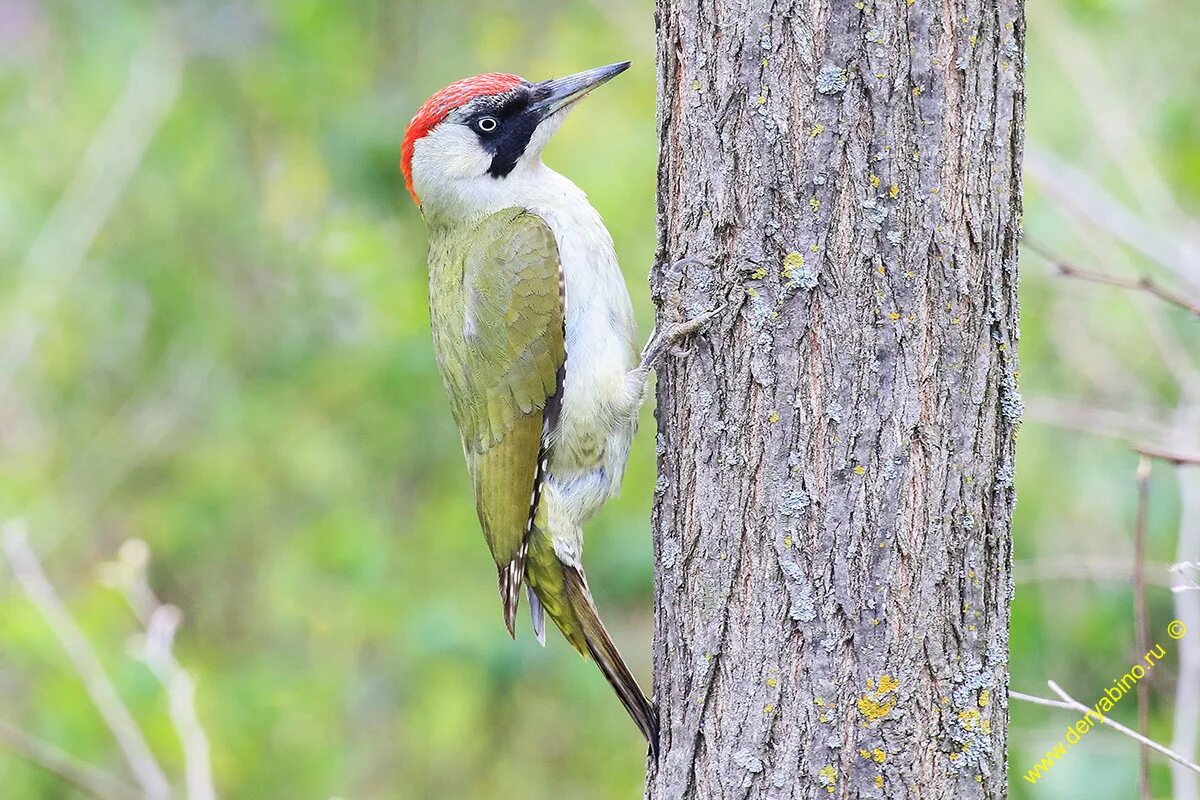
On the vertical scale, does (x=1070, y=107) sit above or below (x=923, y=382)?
above

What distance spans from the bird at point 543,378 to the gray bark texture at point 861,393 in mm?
721

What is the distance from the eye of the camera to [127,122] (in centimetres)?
499

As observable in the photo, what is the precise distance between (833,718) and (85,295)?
13.8ft

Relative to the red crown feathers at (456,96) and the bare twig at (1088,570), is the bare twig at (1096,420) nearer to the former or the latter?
the bare twig at (1088,570)

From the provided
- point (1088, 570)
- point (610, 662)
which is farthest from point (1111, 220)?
point (610, 662)

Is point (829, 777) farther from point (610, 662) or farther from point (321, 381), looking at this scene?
point (321, 381)

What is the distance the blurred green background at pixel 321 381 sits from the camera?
4.52 m

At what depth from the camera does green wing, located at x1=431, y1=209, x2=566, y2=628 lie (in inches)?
115

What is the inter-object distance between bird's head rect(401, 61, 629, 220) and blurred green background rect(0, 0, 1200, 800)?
1211mm

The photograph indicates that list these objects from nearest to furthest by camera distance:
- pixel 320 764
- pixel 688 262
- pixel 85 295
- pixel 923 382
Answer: pixel 923 382, pixel 688 262, pixel 320 764, pixel 85 295

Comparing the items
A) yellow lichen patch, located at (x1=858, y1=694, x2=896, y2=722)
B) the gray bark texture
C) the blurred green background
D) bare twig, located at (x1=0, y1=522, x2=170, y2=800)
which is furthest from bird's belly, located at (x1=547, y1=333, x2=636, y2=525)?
the blurred green background

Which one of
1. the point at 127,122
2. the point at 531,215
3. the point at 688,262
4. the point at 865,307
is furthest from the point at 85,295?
the point at 865,307

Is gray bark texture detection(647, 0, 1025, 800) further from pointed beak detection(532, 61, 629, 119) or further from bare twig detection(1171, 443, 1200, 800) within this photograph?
pointed beak detection(532, 61, 629, 119)

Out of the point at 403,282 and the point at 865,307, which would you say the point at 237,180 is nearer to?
the point at 403,282
